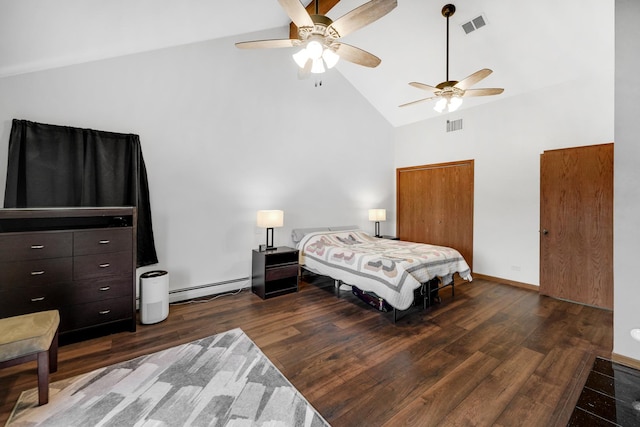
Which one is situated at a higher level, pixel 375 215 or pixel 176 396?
pixel 375 215

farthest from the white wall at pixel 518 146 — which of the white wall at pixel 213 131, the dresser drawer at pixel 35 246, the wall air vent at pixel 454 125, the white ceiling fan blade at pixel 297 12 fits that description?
the dresser drawer at pixel 35 246

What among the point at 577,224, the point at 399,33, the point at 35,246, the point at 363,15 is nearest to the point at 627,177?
the point at 577,224

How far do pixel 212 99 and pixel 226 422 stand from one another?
11.7 ft

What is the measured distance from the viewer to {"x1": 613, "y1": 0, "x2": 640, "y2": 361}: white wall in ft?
6.48

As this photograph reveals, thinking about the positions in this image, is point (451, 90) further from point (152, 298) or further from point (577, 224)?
point (152, 298)

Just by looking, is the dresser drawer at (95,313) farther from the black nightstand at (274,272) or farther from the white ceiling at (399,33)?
the white ceiling at (399,33)

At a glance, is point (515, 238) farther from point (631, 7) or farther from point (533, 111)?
point (631, 7)

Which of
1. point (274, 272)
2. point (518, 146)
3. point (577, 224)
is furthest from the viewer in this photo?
point (518, 146)

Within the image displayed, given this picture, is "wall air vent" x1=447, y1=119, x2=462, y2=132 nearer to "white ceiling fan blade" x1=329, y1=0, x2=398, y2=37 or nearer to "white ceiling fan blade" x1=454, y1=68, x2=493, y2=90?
"white ceiling fan blade" x1=454, y1=68, x2=493, y2=90

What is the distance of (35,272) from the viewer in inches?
86.9

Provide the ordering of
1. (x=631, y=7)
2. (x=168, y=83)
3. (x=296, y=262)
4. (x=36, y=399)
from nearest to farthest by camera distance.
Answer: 1. (x=36, y=399)
2. (x=631, y=7)
3. (x=168, y=83)
4. (x=296, y=262)

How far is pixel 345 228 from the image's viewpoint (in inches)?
200

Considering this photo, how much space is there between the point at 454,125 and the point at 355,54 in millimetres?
3233

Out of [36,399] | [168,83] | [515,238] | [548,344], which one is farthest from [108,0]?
[515,238]
